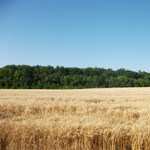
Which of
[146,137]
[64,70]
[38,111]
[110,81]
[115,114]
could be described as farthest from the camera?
[64,70]

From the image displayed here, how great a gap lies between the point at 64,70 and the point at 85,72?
14.4 meters

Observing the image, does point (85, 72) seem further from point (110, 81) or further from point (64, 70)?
point (110, 81)

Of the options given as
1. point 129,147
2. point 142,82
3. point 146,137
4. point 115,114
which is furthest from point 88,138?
point 142,82

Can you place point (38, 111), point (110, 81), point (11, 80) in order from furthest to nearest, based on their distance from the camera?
point (110, 81) → point (11, 80) → point (38, 111)

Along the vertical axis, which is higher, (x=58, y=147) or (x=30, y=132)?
(x=30, y=132)

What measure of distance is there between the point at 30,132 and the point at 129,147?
275cm

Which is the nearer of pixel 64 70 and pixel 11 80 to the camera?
pixel 11 80

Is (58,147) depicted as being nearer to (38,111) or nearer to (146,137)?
(146,137)

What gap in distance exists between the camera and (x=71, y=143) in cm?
429

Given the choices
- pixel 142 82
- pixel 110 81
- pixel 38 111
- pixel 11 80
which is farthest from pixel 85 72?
pixel 38 111

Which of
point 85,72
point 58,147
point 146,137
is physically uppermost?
point 85,72

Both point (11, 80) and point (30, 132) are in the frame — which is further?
point (11, 80)

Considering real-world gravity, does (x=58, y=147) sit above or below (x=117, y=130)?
below

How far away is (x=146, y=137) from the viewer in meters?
4.18
